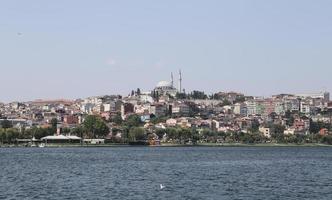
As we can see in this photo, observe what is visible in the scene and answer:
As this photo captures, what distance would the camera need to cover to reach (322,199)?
35.0 m

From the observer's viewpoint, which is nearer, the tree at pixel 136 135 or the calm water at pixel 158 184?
the calm water at pixel 158 184

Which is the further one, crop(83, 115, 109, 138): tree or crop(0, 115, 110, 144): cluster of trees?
crop(83, 115, 109, 138): tree

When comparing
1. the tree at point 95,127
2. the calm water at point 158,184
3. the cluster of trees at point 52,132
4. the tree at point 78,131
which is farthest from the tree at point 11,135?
the calm water at point 158,184

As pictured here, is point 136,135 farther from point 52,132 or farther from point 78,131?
point 52,132

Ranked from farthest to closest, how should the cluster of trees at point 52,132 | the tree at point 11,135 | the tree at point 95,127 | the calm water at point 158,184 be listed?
1. the tree at point 95,127
2. the cluster of trees at point 52,132
3. the tree at point 11,135
4. the calm water at point 158,184

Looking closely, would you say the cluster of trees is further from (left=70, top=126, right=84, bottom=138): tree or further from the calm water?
the calm water

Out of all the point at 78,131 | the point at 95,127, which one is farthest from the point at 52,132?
the point at 95,127

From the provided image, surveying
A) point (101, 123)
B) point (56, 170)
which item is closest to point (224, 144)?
point (101, 123)

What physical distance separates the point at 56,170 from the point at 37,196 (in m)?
18.8

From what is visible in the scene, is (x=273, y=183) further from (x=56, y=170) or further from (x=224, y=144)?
(x=224, y=144)

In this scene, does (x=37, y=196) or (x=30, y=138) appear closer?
(x=37, y=196)

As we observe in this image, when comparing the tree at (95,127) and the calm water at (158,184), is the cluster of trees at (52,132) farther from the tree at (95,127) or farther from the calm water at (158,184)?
the calm water at (158,184)

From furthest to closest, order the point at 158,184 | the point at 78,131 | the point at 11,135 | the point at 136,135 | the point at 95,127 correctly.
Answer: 1. the point at 136,135
2. the point at 78,131
3. the point at 95,127
4. the point at 11,135
5. the point at 158,184

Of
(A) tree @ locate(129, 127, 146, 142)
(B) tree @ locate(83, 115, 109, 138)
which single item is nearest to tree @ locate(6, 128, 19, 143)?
(B) tree @ locate(83, 115, 109, 138)
